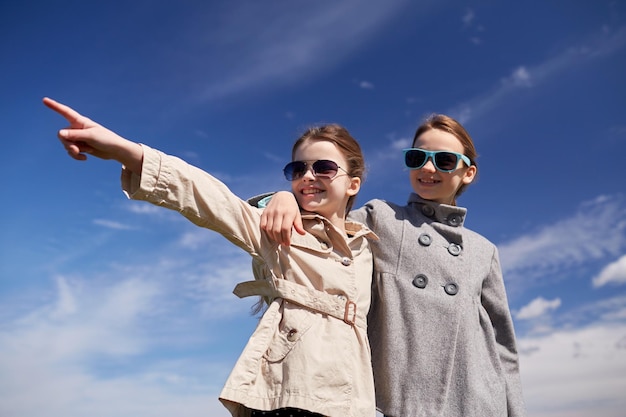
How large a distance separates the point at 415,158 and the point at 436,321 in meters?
1.26

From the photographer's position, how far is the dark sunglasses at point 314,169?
14.6 feet

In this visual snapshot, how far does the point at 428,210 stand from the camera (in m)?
5.07

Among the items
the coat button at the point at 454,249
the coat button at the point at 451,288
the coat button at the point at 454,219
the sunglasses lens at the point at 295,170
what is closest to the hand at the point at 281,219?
the sunglasses lens at the point at 295,170

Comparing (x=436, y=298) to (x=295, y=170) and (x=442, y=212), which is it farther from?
(x=295, y=170)

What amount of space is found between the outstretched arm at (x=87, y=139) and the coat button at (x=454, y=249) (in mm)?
2552

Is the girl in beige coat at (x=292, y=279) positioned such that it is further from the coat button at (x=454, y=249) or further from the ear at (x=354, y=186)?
the coat button at (x=454, y=249)

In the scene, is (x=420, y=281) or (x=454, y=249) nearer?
(x=420, y=281)

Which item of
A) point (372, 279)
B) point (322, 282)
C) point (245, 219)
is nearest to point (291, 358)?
point (322, 282)

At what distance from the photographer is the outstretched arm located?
3113 millimetres

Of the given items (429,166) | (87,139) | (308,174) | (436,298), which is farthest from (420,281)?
(87,139)

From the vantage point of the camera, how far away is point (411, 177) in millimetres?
5098

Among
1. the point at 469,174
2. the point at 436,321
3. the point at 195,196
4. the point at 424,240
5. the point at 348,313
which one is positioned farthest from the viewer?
the point at 469,174

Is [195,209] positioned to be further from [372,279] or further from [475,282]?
[475,282]

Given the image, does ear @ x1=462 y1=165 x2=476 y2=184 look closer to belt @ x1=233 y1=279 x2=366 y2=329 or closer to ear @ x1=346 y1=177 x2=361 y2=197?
ear @ x1=346 y1=177 x2=361 y2=197
